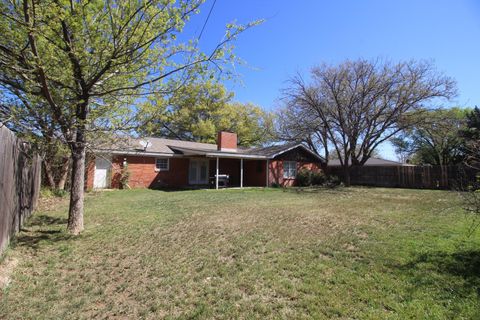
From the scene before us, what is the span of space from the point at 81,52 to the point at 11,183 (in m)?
2.63

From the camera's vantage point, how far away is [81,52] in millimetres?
4914

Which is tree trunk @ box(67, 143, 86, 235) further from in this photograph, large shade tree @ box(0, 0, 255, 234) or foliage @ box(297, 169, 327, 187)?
foliage @ box(297, 169, 327, 187)

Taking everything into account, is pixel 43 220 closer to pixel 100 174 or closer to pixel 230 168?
pixel 100 174

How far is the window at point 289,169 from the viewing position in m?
22.0

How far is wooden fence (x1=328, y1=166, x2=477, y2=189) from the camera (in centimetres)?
1952

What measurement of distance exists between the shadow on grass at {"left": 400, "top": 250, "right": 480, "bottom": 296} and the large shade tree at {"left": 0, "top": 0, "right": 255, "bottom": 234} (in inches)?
190

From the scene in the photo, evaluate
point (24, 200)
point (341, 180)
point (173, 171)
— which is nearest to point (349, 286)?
point (24, 200)

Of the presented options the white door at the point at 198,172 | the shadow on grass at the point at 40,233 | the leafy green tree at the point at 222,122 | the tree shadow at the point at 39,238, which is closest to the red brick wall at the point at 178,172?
the white door at the point at 198,172

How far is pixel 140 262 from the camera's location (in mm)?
4707

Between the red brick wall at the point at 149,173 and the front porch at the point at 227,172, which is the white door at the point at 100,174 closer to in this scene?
the red brick wall at the point at 149,173

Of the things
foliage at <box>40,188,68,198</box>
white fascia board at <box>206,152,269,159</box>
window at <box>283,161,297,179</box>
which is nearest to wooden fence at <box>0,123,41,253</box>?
foliage at <box>40,188,68,198</box>

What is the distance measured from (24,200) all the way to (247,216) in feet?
18.4

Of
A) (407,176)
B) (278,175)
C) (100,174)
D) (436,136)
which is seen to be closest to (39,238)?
(100,174)

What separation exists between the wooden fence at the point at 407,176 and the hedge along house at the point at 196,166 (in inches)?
142
